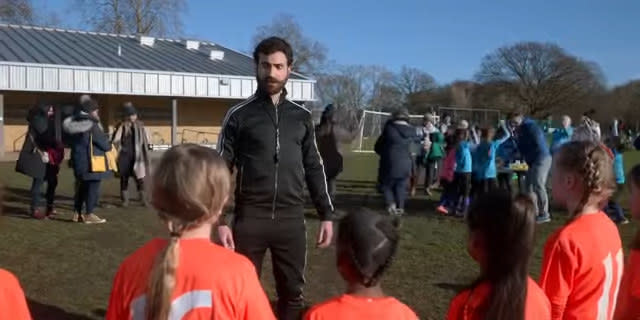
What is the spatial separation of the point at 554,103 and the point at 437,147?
191 feet

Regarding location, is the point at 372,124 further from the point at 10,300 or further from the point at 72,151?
the point at 10,300

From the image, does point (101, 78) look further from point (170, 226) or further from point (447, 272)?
point (170, 226)

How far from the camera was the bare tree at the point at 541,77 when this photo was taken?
68125 mm

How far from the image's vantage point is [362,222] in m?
2.21

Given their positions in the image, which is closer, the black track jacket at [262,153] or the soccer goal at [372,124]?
the black track jacket at [262,153]

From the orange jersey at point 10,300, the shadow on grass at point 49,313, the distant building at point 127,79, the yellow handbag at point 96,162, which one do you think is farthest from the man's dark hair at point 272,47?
the distant building at point 127,79

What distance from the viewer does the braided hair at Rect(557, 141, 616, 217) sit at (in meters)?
2.79

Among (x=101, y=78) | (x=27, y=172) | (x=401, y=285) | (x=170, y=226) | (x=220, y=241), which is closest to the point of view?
(x=170, y=226)

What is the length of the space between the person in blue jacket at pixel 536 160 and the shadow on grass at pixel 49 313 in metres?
6.78

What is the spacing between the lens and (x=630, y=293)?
2.81m

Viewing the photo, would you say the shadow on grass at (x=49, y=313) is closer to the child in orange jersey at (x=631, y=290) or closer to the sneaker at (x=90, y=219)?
the child in orange jersey at (x=631, y=290)

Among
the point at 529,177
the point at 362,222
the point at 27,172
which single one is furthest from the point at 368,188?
the point at 362,222

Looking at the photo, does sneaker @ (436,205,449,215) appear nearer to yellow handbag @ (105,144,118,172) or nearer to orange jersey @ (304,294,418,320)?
yellow handbag @ (105,144,118,172)

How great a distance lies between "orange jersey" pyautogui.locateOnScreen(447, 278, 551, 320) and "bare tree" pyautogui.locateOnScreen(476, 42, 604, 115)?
66779 millimetres
